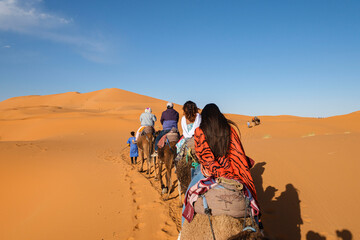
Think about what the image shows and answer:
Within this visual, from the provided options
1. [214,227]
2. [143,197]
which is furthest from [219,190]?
[143,197]

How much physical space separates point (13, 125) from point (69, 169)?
2769cm

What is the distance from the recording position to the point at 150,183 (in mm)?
8047

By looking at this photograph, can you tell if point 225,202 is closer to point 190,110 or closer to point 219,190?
point 219,190

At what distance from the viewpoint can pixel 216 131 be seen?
246cm

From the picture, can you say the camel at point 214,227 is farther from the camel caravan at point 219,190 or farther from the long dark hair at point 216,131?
the long dark hair at point 216,131

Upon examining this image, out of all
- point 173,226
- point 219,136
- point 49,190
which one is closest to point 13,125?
point 49,190

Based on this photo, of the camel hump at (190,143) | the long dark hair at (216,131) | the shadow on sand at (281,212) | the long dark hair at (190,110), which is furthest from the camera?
the long dark hair at (190,110)

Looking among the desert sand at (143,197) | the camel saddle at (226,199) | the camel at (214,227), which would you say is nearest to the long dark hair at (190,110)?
the desert sand at (143,197)

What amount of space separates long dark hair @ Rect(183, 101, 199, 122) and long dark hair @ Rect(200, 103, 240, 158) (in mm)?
2208

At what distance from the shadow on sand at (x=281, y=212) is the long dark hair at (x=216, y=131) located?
2950 millimetres

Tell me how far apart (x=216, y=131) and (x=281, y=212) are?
3848 mm

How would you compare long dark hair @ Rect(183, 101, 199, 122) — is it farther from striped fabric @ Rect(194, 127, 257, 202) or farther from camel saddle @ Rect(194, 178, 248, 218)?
camel saddle @ Rect(194, 178, 248, 218)

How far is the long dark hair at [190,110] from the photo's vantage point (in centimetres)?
475

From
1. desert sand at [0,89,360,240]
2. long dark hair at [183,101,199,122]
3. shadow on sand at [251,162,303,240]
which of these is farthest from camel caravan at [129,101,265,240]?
desert sand at [0,89,360,240]
